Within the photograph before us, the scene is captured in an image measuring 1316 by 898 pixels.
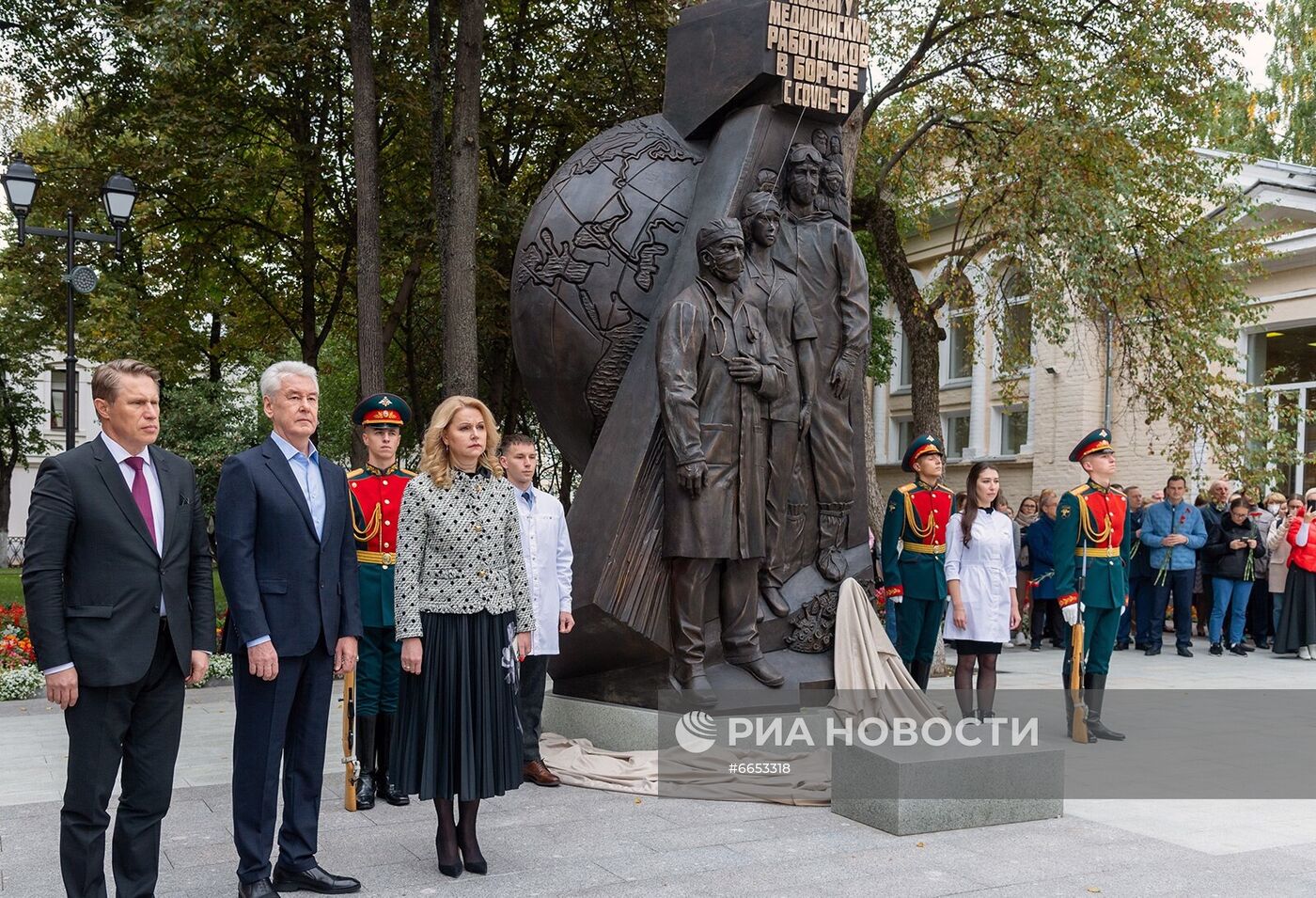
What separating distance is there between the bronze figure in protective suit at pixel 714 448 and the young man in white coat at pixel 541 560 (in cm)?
79

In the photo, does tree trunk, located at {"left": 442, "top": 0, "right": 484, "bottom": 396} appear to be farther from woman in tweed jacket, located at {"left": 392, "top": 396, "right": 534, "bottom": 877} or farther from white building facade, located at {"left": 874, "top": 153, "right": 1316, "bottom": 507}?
woman in tweed jacket, located at {"left": 392, "top": 396, "right": 534, "bottom": 877}

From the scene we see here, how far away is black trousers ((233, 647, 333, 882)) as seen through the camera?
443 centimetres

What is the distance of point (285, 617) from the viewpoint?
448cm

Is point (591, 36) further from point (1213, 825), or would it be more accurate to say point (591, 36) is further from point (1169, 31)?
point (1213, 825)

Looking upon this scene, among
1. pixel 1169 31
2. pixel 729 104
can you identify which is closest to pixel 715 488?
pixel 729 104

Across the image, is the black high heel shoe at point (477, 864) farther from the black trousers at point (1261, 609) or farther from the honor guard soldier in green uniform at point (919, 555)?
the black trousers at point (1261, 609)

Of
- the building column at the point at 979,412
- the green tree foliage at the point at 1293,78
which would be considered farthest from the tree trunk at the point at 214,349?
the green tree foliage at the point at 1293,78

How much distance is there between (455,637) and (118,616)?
4.24 feet

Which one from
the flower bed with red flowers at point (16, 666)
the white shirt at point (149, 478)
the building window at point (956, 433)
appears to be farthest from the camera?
the building window at point (956, 433)

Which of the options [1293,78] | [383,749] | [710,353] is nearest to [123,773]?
[383,749]

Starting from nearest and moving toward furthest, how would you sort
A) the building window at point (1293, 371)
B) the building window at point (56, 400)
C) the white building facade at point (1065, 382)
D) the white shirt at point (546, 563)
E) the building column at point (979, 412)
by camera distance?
the white shirt at point (546, 563)
the white building facade at point (1065, 382)
the building window at point (1293, 371)
the building column at point (979, 412)
the building window at point (56, 400)

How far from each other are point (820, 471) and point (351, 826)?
3.56 m

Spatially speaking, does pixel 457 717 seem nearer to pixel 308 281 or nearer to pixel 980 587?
pixel 980 587

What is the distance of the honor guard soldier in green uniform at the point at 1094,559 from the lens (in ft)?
25.7
